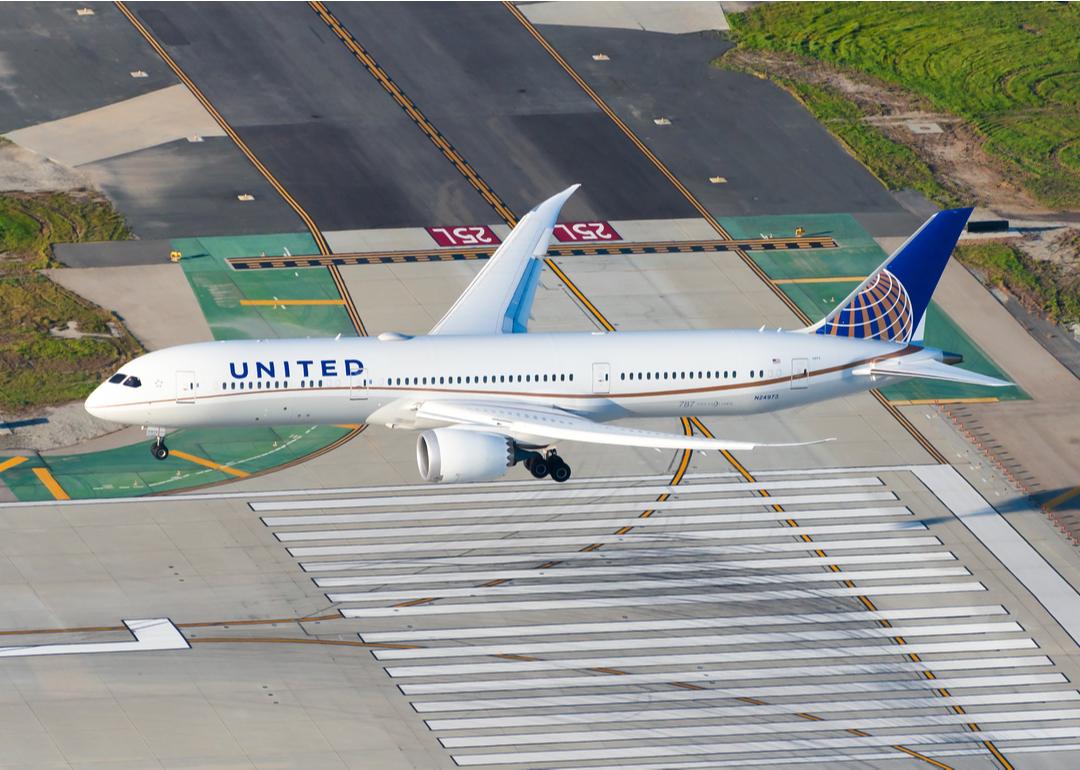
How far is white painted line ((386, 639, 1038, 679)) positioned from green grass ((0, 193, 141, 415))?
28369 mm

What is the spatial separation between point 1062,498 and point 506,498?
27171 mm

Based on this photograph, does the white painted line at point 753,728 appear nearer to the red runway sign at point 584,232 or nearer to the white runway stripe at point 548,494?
the white runway stripe at point 548,494

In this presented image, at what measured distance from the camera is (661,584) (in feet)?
265

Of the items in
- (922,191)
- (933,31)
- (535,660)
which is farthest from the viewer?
(933,31)

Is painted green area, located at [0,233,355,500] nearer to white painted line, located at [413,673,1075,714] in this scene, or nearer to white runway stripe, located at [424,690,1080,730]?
white painted line, located at [413,673,1075,714]

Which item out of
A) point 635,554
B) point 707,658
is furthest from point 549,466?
point 707,658

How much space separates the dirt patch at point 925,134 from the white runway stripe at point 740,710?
47.0 metres

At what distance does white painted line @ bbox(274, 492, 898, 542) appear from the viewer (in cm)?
8319

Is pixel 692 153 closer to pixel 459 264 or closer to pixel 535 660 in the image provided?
pixel 459 264

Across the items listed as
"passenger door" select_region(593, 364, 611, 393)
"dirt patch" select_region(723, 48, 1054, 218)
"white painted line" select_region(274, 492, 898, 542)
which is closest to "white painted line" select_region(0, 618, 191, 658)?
"white painted line" select_region(274, 492, 898, 542)

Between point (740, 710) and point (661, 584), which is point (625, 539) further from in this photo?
point (740, 710)

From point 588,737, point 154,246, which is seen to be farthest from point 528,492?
point 154,246

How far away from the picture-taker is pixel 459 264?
106 m

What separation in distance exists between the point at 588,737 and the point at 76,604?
2255 cm
